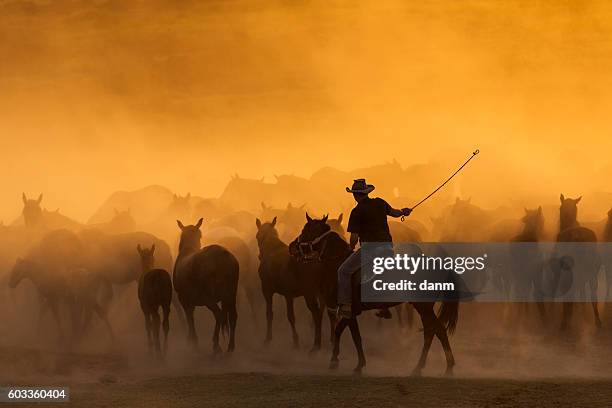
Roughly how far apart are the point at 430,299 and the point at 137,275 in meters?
13.8

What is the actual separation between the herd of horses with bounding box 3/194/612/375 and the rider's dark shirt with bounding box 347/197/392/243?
105 cm

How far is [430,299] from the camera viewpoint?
18.2 m

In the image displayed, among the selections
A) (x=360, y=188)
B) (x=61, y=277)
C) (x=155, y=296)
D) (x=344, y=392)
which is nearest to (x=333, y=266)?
(x=360, y=188)

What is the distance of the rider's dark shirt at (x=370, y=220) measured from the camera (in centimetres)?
1755

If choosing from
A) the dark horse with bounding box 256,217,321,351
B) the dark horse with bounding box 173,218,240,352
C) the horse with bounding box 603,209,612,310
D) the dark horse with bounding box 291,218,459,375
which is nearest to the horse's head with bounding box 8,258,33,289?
the dark horse with bounding box 173,218,240,352

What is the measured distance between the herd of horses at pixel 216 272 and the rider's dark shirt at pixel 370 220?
3.43ft

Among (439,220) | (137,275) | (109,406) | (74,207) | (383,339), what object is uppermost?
(74,207)

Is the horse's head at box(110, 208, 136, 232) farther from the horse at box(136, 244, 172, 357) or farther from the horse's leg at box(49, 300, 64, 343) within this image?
the horse at box(136, 244, 172, 357)

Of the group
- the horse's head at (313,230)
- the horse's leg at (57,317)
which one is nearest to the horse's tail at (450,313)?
the horse's head at (313,230)

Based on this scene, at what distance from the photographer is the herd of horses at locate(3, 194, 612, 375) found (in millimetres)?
18906

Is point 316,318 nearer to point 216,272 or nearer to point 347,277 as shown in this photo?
point 216,272

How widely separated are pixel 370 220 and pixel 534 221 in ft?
45.6

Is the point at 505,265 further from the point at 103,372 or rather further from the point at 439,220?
the point at 103,372

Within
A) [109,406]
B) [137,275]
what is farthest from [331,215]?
[109,406]
